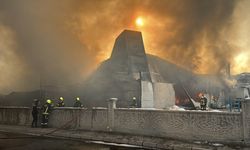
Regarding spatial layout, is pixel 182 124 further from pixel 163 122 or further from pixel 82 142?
pixel 82 142

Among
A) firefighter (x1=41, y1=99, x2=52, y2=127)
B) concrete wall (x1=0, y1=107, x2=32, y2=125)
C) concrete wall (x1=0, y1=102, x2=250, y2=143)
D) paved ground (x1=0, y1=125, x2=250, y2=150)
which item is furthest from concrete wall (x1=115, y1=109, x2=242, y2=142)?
concrete wall (x1=0, y1=107, x2=32, y2=125)

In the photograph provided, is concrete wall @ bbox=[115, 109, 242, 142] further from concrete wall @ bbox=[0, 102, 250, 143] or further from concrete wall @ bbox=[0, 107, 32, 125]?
concrete wall @ bbox=[0, 107, 32, 125]

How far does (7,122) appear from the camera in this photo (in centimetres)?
1808

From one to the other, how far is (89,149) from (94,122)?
15.1 ft

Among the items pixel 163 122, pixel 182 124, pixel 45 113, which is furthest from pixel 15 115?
pixel 182 124

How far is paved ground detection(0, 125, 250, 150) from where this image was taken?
9.66m

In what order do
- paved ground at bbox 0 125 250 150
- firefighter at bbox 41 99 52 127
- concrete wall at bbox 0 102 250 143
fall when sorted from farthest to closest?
firefighter at bbox 41 99 52 127
paved ground at bbox 0 125 250 150
concrete wall at bbox 0 102 250 143

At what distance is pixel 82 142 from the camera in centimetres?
1152

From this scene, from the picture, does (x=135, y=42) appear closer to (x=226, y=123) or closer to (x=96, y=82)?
(x=96, y=82)

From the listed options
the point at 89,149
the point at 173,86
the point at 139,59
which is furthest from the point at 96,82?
the point at 89,149

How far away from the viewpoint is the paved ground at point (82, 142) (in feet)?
31.7

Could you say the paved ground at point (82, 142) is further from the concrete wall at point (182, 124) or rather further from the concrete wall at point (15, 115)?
the concrete wall at point (15, 115)

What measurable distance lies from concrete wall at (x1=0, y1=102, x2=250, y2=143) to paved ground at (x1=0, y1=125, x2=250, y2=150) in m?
0.51

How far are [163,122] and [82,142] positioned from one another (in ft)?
13.5
